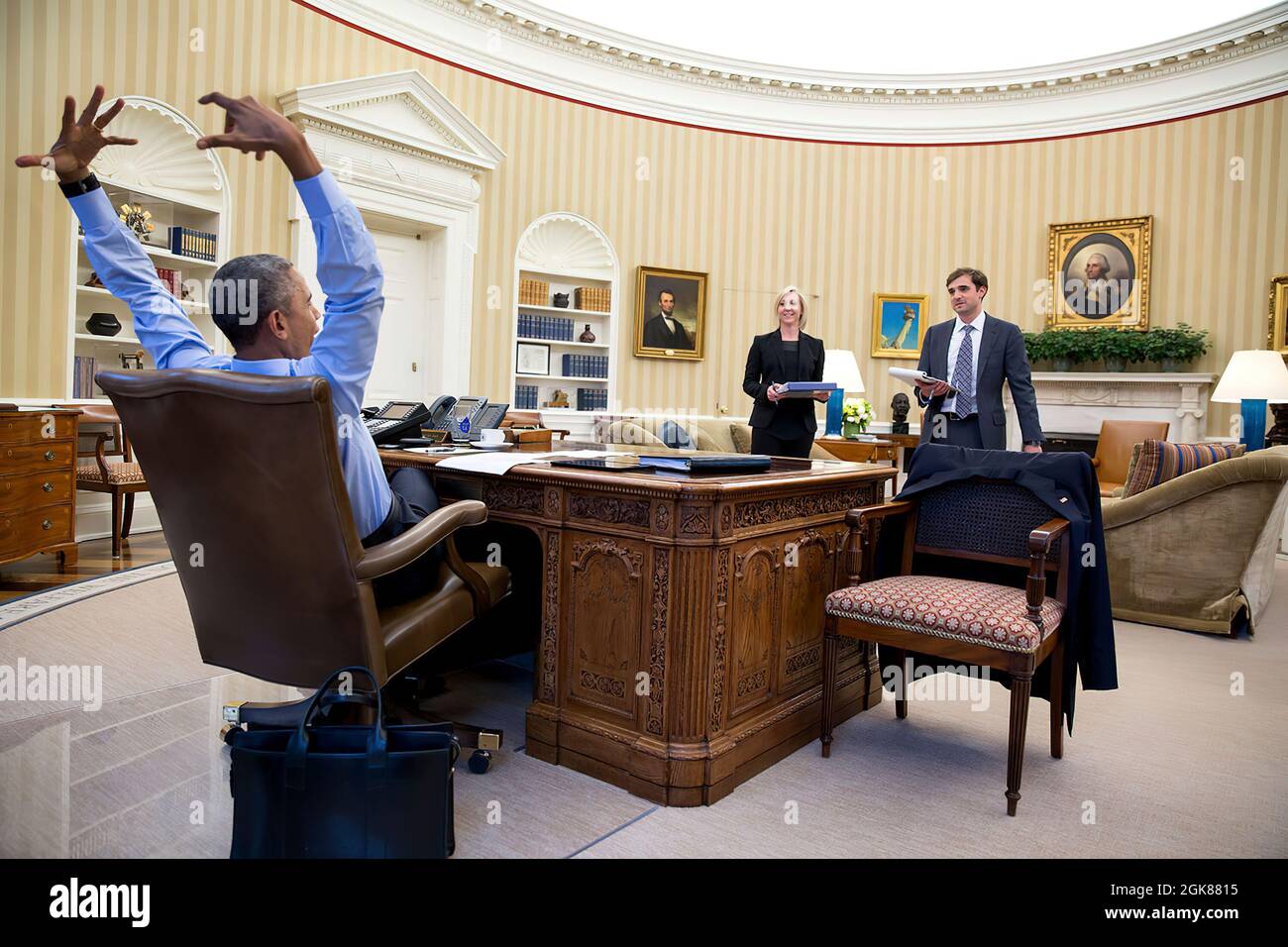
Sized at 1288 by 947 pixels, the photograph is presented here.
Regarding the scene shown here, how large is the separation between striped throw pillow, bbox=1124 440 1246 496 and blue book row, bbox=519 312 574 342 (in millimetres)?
5711

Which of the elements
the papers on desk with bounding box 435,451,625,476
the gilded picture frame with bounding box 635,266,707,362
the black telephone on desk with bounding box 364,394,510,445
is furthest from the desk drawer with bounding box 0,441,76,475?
the gilded picture frame with bounding box 635,266,707,362

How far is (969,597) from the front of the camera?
2.54m

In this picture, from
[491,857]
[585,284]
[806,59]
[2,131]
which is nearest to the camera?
[491,857]

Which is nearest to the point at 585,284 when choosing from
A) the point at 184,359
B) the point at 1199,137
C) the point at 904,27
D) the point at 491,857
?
the point at 904,27

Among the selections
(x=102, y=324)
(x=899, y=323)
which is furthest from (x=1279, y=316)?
(x=102, y=324)

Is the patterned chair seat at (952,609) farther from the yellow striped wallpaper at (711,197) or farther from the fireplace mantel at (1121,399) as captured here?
the fireplace mantel at (1121,399)

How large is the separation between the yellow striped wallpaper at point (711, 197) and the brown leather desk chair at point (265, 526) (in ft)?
15.4

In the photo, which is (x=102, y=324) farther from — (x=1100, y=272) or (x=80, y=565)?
(x=1100, y=272)

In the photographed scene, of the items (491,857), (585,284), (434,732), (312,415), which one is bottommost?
(491,857)

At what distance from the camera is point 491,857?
1995 mm

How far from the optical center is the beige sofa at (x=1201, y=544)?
4387mm

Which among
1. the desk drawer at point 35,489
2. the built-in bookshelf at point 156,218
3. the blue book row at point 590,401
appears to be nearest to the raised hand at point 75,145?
the desk drawer at point 35,489
